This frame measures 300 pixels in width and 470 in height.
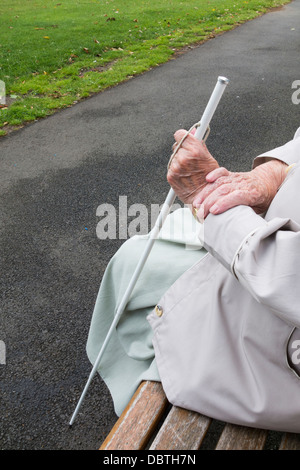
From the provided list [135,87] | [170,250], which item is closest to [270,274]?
[170,250]

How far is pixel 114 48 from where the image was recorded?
832 centimetres

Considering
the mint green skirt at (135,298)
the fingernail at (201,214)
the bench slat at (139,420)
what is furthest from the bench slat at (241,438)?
the fingernail at (201,214)

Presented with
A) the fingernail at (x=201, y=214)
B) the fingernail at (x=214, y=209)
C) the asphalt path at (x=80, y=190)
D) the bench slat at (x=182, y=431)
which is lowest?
the asphalt path at (x=80, y=190)

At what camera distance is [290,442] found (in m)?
1.43

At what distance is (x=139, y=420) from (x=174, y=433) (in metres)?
0.13

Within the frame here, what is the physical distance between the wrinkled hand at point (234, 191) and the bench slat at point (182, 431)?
0.67m

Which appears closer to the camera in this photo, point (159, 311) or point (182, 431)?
point (182, 431)

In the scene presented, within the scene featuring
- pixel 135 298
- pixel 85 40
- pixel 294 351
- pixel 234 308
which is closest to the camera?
pixel 294 351

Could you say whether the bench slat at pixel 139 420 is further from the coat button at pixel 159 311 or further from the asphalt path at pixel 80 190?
the asphalt path at pixel 80 190

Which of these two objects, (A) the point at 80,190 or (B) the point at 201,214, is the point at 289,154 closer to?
(B) the point at 201,214

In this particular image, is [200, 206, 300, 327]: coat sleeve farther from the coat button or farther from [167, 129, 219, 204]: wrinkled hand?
the coat button

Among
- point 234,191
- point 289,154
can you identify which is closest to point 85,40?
point 289,154

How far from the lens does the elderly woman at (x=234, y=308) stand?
3.84 feet

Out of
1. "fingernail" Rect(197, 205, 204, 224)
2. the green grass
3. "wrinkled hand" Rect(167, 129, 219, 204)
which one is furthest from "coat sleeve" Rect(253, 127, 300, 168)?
the green grass
